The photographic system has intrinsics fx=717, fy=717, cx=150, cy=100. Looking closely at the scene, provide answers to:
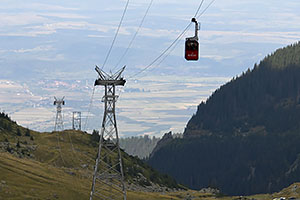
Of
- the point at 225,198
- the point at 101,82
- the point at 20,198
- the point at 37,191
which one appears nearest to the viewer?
the point at 101,82

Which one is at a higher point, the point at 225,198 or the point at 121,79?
the point at 121,79

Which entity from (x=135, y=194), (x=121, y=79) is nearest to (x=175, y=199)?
(x=135, y=194)

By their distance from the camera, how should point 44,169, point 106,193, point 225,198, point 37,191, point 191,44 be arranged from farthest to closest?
point 225,198, point 44,169, point 106,193, point 37,191, point 191,44

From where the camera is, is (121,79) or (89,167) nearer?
(121,79)

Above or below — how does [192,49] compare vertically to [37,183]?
above

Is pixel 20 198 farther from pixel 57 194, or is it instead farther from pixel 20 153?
pixel 20 153

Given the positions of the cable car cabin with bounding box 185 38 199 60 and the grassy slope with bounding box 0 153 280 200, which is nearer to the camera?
the cable car cabin with bounding box 185 38 199 60

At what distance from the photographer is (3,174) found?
132875 mm

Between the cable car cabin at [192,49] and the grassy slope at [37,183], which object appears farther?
the grassy slope at [37,183]

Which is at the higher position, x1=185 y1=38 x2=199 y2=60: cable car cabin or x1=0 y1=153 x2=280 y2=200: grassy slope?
x1=185 y1=38 x2=199 y2=60: cable car cabin

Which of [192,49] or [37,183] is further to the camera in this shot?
[37,183]

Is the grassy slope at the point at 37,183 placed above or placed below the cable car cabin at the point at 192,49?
below

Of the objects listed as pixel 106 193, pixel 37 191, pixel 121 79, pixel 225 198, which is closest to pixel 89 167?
pixel 225 198

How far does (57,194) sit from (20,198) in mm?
11578
